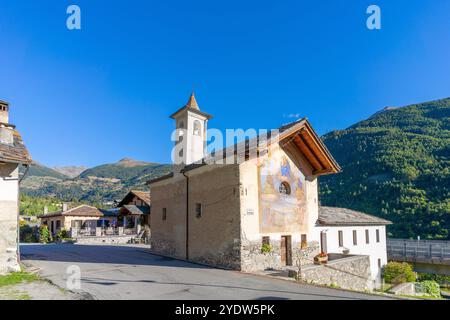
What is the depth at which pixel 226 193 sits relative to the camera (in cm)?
1586

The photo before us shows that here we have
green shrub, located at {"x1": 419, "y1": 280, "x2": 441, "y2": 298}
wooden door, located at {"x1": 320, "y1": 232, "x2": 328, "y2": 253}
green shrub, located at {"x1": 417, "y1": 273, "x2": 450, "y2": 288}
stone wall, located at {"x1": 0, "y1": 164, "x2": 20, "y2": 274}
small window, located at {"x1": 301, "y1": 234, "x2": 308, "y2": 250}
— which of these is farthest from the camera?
green shrub, located at {"x1": 417, "y1": 273, "x2": 450, "y2": 288}

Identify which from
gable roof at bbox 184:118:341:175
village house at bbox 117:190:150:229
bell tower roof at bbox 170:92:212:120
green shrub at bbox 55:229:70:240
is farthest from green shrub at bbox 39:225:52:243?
gable roof at bbox 184:118:341:175

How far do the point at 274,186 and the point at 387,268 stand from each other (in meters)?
16.9

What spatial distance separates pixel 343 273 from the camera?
54.7 feet

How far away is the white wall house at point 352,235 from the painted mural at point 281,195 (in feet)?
8.82

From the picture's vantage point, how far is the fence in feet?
93.6

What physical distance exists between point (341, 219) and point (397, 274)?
24.5 feet

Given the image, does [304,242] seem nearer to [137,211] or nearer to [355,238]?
[355,238]

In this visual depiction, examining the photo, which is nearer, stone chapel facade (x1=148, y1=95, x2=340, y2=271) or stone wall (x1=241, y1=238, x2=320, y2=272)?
stone wall (x1=241, y1=238, x2=320, y2=272)

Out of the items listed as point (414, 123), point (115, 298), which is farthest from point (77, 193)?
point (115, 298)

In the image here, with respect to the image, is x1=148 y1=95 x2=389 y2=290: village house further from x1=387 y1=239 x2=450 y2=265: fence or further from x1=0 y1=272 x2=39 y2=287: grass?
x1=387 y1=239 x2=450 y2=265: fence

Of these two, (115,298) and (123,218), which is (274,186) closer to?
(115,298)

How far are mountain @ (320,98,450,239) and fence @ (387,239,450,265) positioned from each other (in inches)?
538

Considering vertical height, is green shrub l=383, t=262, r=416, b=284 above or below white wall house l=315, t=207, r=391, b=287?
below
